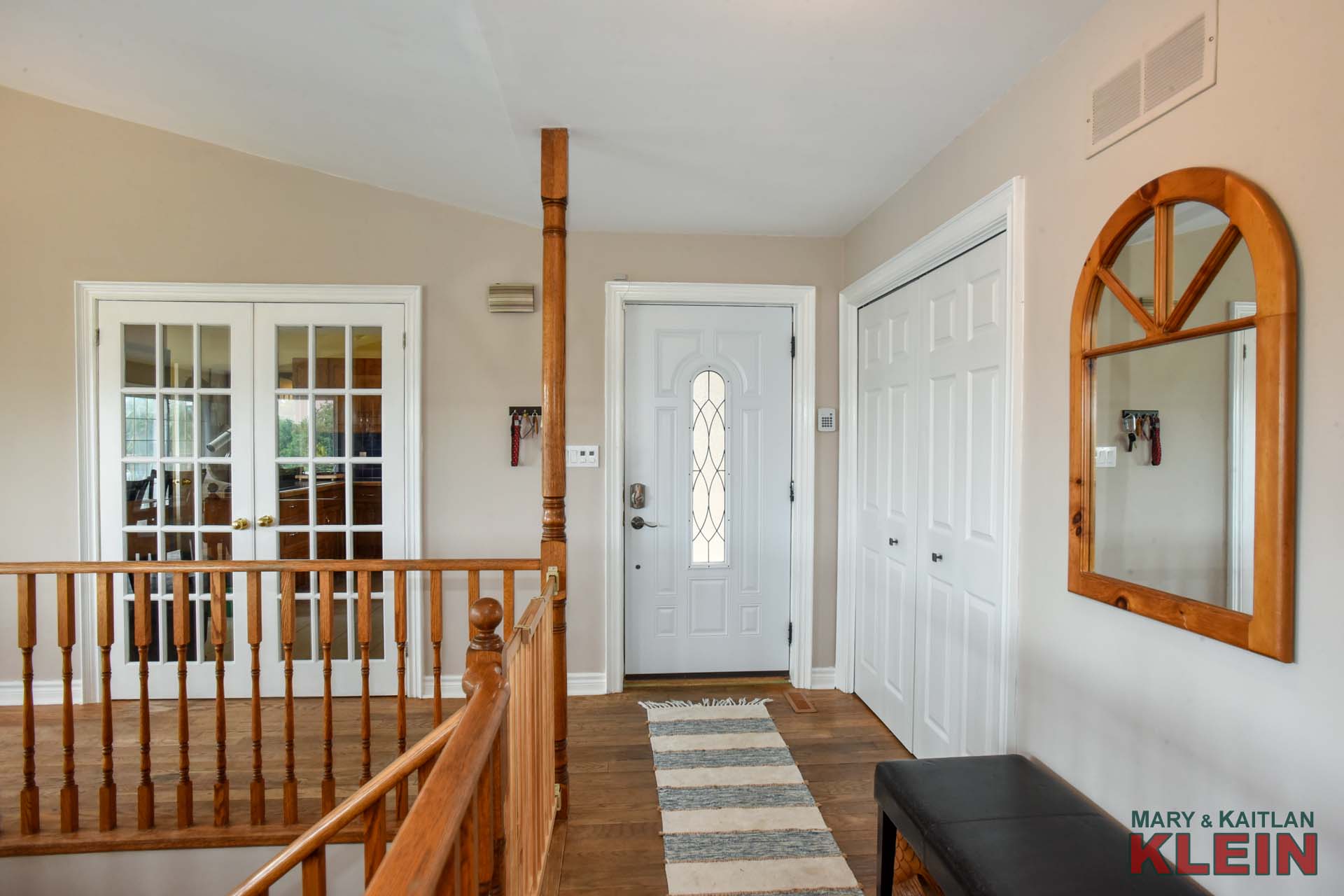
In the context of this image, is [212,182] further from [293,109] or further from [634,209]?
[634,209]

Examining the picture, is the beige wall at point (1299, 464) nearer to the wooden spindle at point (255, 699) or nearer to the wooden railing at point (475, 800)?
the wooden railing at point (475, 800)

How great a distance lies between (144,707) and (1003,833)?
2.65 metres

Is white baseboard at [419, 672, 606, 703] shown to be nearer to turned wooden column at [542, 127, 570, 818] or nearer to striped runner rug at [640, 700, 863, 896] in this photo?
striped runner rug at [640, 700, 863, 896]

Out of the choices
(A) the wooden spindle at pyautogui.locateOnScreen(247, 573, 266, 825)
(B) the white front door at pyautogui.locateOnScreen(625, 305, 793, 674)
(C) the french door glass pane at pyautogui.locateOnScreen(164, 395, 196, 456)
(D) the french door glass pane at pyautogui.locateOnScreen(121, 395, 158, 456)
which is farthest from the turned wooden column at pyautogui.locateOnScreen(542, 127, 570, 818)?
(D) the french door glass pane at pyautogui.locateOnScreen(121, 395, 158, 456)

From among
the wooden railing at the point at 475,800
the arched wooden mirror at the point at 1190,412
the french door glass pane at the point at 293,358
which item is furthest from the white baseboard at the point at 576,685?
the arched wooden mirror at the point at 1190,412

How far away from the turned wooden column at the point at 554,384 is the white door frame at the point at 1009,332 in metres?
1.38

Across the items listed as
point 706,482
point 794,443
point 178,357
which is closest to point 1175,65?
point 794,443

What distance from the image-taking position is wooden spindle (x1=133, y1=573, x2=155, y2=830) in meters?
2.13

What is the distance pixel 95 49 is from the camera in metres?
2.52

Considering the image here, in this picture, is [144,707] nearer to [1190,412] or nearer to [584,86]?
[584,86]

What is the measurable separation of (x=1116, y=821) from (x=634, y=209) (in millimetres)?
2791

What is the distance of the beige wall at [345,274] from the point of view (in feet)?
10.3

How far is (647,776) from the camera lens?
2.52 m

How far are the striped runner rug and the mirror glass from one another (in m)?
1.28
